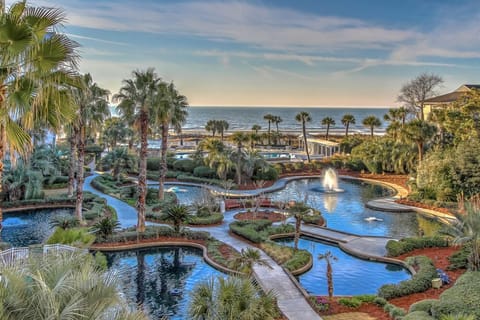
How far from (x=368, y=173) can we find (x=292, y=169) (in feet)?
26.7

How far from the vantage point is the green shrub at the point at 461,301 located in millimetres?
9922

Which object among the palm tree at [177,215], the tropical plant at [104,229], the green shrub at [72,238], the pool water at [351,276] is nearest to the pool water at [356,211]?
the pool water at [351,276]

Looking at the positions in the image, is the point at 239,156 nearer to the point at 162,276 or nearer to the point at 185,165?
the point at 185,165

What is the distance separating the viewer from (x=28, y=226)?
71.1ft

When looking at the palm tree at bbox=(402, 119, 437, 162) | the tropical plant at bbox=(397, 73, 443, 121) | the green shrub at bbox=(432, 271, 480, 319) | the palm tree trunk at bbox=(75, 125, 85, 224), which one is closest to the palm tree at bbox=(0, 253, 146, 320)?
the green shrub at bbox=(432, 271, 480, 319)

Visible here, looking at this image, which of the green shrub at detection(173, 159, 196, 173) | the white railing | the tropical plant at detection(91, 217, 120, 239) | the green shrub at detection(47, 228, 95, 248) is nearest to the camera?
the white railing

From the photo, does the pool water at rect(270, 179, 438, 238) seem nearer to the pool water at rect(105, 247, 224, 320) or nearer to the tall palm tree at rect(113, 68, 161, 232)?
the pool water at rect(105, 247, 224, 320)

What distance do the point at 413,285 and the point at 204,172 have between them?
2584cm

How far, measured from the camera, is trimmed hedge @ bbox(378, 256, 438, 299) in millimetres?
12641

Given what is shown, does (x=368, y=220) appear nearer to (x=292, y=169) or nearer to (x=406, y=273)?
(x=406, y=273)

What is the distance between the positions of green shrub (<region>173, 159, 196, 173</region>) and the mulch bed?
594 inches

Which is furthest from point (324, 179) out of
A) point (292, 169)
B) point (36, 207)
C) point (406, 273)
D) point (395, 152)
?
point (36, 207)

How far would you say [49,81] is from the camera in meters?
6.09

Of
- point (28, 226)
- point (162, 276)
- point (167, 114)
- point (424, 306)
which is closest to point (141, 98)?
point (167, 114)
